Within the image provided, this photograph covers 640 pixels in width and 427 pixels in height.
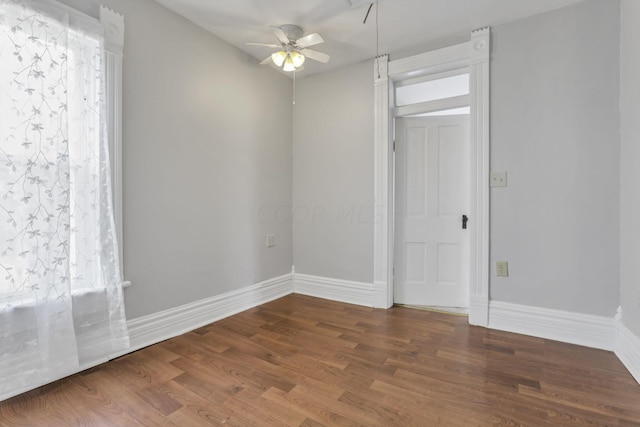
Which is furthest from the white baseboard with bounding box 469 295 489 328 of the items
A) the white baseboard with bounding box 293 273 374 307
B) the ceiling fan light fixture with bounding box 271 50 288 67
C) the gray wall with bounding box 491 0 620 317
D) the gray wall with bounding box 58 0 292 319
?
the ceiling fan light fixture with bounding box 271 50 288 67

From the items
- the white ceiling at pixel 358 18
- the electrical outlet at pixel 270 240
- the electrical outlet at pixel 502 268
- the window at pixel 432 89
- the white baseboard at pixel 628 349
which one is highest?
the white ceiling at pixel 358 18

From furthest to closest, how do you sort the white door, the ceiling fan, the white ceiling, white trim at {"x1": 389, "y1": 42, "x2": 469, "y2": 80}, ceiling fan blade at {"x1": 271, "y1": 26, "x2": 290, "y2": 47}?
the white door
white trim at {"x1": 389, "y1": 42, "x2": 469, "y2": 80}
the ceiling fan
ceiling fan blade at {"x1": 271, "y1": 26, "x2": 290, "y2": 47}
the white ceiling

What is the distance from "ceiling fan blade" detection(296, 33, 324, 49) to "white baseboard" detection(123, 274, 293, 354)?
7.55 feet

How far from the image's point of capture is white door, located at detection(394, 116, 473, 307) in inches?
123

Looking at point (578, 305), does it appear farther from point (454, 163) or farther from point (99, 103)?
point (99, 103)

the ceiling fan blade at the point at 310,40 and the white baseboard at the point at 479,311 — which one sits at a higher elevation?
the ceiling fan blade at the point at 310,40

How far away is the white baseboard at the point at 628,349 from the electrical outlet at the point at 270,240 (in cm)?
296

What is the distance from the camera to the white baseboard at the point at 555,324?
227 centimetres

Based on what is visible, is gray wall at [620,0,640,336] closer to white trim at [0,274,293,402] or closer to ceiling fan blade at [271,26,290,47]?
ceiling fan blade at [271,26,290,47]

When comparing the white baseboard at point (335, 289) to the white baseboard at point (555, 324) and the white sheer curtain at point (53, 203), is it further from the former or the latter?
the white sheer curtain at point (53, 203)

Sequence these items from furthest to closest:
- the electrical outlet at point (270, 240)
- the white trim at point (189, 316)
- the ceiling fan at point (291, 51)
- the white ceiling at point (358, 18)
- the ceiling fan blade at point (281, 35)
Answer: the electrical outlet at point (270, 240) → the ceiling fan at point (291, 51) → the ceiling fan blade at point (281, 35) → the white ceiling at point (358, 18) → the white trim at point (189, 316)

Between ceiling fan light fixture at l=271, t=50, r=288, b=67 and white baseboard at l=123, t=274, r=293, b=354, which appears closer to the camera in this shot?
white baseboard at l=123, t=274, r=293, b=354

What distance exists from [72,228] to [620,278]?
12.1ft

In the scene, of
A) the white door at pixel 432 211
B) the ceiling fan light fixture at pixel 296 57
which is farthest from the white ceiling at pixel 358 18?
the white door at pixel 432 211
